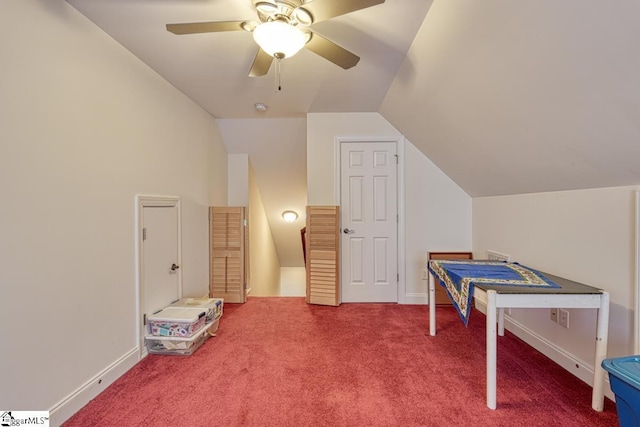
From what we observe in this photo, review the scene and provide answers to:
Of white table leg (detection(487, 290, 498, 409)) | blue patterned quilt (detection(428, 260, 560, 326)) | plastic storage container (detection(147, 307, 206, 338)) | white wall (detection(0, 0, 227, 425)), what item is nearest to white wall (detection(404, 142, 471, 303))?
blue patterned quilt (detection(428, 260, 560, 326))

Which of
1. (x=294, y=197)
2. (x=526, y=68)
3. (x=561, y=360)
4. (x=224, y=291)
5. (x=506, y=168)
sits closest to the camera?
(x=526, y=68)

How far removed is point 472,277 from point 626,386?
2.77ft

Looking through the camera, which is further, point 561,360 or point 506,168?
point 506,168

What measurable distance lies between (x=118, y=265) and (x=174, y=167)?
108cm

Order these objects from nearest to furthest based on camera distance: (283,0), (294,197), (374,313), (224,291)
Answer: (283,0) → (374,313) → (224,291) → (294,197)

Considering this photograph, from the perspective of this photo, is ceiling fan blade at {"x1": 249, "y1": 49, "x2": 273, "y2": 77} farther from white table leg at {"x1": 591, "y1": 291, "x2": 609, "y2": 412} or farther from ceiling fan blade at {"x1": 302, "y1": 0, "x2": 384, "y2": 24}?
white table leg at {"x1": 591, "y1": 291, "x2": 609, "y2": 412}

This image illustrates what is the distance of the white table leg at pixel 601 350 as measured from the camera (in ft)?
5.25

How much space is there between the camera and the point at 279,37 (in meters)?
1.40

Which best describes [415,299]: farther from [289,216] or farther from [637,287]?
[289,216]

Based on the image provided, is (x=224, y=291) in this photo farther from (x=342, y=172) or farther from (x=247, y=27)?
(x=247, y=27)

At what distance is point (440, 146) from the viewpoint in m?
2.99

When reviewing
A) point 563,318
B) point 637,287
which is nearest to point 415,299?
point 563,318

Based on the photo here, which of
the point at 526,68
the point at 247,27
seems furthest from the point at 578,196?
the point at 247,27

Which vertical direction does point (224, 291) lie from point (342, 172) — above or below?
below
